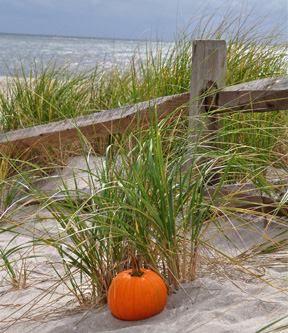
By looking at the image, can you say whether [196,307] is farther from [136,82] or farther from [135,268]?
[136,82]

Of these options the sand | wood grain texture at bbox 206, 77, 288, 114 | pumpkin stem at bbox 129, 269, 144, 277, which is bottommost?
the sand

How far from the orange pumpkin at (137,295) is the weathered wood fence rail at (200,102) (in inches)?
35.9

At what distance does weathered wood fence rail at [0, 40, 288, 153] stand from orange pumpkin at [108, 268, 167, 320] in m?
0.91

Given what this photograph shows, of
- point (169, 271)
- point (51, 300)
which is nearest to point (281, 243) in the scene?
point (169, 271)

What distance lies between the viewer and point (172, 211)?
83.6 inches

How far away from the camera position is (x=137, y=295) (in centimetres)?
203

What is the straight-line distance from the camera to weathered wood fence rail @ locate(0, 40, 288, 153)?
3230 mm

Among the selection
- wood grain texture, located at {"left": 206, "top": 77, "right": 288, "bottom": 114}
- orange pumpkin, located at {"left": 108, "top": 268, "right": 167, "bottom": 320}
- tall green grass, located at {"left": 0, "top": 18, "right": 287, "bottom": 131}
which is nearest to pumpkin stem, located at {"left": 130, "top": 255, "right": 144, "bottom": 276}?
orange pumpkin, located at {"left": 108, "top": 268, "right": 167, "bottom": 320}

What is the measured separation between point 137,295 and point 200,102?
1841mm

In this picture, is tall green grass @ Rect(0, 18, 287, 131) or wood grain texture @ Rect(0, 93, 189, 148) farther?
tall green grass @ Rect(0, 18, 287, 131)

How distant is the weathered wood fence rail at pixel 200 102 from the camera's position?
323cm

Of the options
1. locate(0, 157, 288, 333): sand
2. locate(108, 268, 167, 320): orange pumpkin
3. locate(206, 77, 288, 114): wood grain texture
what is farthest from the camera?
locate(206, 77, 288, 114): wood grain texture

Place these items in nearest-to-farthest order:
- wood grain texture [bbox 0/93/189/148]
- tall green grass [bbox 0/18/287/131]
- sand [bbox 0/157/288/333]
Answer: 1. sand [bbox 0/157/288/333]
2. wood grain texture [bbox 0/93/189/148]
3. tall green grass [bbox 0/18/287/131]

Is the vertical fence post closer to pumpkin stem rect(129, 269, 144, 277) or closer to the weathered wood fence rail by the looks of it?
the weathered wood fence rail
